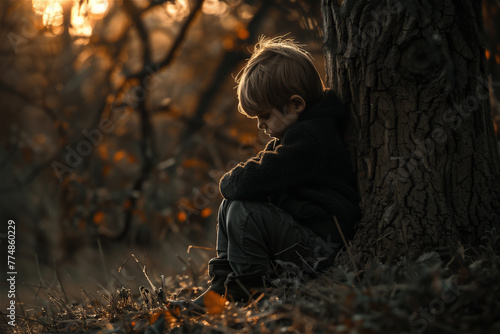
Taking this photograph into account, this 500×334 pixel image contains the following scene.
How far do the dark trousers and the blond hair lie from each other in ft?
1.81

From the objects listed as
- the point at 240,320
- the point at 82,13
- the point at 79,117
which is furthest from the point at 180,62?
the point at 240,320

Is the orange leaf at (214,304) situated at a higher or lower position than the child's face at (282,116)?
lower

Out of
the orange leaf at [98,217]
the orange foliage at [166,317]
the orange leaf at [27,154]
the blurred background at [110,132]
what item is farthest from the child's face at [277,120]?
the orange leaf at [27,154]

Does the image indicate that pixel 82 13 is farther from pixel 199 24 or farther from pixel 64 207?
pixel 199 24

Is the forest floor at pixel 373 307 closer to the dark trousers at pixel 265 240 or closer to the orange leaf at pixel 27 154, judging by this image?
the dark trousers at pixel 265 240

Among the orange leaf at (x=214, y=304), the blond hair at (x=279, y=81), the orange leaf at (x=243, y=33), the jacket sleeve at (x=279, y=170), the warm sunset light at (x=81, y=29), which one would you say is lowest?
the orange leaf at (x=214, y=304)

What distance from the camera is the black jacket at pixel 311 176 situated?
2041 mm

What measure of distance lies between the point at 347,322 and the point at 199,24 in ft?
21.4

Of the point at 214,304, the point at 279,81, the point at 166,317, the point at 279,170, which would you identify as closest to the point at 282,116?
the point at 279,81

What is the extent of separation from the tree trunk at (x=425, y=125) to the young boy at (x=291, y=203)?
0.16 metres

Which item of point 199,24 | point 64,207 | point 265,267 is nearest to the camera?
point 265,267

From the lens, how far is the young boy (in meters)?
2.04

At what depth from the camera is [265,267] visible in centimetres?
206

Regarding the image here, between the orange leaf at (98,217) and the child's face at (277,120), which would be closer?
the child's face at (277,120)
